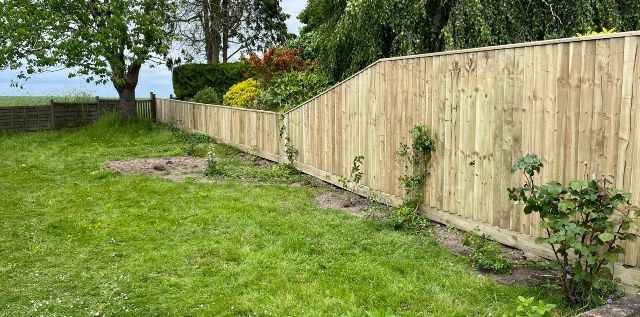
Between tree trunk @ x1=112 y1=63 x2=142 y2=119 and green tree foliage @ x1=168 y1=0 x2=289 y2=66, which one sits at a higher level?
green tree foliage @ x1=168 y1=0 x2=289 y2=66

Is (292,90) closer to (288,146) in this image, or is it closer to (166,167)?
(288,146)

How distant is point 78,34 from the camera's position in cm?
1769

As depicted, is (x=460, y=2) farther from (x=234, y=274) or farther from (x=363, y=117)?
(x=234, y=274)

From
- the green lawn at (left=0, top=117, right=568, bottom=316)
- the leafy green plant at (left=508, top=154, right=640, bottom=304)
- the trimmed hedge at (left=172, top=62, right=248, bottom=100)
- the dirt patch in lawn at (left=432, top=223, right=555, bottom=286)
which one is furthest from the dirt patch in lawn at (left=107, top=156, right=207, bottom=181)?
the trimmed hedge at (left=172, top=62, right=248, bottom=100)

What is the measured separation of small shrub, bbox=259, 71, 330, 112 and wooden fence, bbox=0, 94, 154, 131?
390 inches

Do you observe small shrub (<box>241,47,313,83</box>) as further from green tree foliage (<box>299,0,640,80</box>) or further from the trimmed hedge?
the trimmed hedge

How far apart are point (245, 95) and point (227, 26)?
1175 cm

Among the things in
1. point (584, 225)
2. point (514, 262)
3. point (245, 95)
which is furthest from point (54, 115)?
point (584, 225)

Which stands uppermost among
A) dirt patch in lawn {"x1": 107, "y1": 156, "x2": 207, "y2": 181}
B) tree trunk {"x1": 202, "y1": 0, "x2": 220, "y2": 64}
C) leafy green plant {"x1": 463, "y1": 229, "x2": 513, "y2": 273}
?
tree trunk {"x1": 202, "y1": 0, "x2": 220, "y2": 64}

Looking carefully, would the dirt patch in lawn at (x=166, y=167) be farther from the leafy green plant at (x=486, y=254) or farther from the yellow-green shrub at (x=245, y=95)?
the leafy green plant at (x=486, y=254)

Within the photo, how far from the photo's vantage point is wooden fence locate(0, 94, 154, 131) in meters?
18.7

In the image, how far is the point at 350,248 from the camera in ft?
17.6

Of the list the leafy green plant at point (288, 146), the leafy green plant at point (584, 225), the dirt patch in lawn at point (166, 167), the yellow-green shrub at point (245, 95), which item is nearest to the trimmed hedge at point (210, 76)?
the yellow-green shrub at point (245, 95)

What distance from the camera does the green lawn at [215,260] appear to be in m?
3.98
